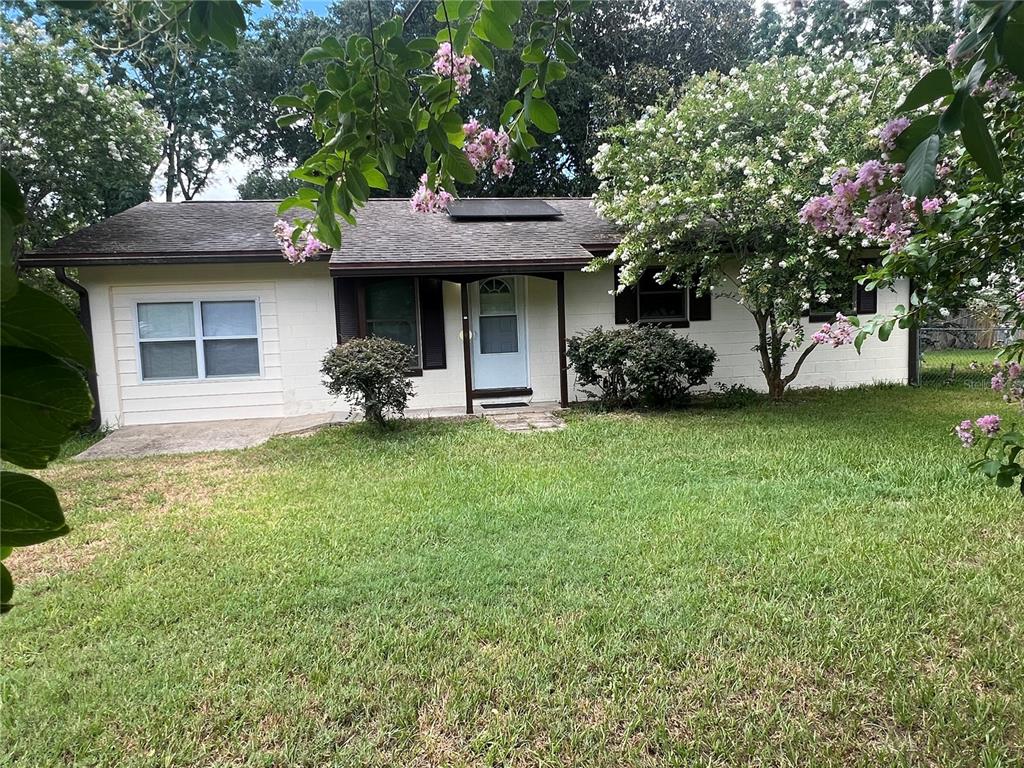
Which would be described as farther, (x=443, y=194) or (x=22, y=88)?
(x=22, y=88)

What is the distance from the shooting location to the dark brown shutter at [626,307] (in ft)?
33.5

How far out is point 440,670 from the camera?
8.50 feet

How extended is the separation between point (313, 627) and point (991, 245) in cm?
319

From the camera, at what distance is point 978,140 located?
77cm

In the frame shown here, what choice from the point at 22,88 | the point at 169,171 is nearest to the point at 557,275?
the point at 22,88

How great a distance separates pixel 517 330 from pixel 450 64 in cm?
873

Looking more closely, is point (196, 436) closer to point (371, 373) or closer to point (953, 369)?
point (371, 373)

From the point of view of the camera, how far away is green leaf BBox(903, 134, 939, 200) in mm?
782

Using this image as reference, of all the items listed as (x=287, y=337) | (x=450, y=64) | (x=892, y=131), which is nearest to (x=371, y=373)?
(x=287, y=337)

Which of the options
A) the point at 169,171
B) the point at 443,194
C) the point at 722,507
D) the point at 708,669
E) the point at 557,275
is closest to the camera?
the point at 443,194

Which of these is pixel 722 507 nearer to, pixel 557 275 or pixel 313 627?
pixel 313 627

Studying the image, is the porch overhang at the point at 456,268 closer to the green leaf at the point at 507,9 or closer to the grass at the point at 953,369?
the grass at the point at 953,369

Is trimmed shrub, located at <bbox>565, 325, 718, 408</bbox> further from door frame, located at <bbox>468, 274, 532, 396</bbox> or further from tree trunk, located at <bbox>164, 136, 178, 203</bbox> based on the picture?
tree trunk, located at <bbox>164, 136, 178, 203</bbox>

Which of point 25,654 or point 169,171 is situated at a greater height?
point 169,171
